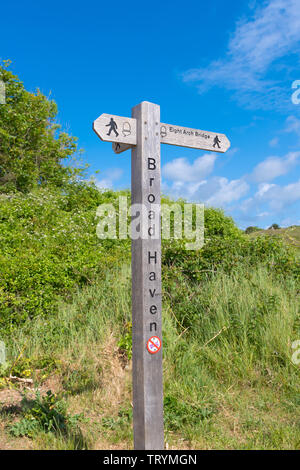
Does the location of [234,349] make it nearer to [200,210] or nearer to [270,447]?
[270,447]

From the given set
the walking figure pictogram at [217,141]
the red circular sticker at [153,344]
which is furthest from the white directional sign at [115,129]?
the red circular sticker at [153,344]

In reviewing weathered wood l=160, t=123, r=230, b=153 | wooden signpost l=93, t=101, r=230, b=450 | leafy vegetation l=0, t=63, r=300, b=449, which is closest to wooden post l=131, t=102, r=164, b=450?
wooden signpost l=93, t=101, r=230, b=450

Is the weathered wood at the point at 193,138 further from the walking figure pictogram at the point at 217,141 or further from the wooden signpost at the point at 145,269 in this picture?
the wooden signpost at the point at 145,269

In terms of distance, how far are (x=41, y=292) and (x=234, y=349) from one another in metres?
3.45

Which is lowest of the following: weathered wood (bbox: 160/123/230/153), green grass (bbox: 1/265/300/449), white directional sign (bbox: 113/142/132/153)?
green grass (bbox: 1/265/300/449)

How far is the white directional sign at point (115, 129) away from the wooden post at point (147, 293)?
7cm

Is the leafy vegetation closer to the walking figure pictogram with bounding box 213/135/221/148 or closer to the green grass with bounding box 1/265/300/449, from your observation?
the green grass with bounding box 1/265/300/449

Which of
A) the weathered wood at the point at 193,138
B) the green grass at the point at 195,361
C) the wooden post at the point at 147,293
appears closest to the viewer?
the wooden post at the point at 147,293

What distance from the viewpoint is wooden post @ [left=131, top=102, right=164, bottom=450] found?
130 inches

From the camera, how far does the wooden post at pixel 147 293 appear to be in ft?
10.8

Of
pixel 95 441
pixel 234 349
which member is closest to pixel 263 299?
pixel 234 349

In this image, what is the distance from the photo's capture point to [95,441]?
150 inches

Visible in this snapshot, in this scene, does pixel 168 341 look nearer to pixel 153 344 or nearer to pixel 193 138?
pixel 153 344

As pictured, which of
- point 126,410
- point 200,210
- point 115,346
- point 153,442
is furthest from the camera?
point 200,210
